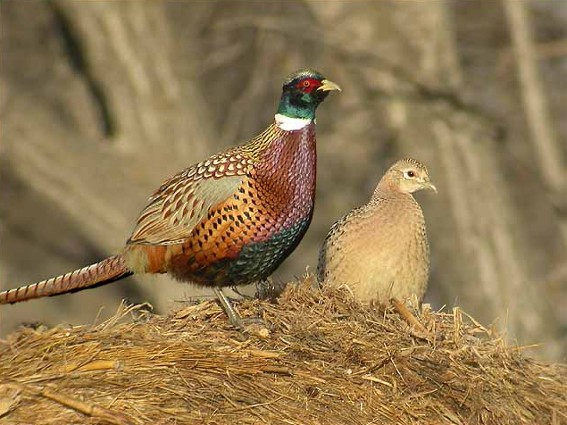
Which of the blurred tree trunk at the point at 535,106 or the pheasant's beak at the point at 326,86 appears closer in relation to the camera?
the pheasant's beak at the point at 326,86

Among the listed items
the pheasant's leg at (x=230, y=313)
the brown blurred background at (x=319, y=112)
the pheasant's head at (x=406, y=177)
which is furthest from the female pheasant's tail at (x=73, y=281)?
the brown blurred background at (x=319, y=112)

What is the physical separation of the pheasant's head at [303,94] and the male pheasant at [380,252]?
122 centimetres

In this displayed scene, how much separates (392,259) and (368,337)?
1.52m

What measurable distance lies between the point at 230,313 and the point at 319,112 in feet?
34.4

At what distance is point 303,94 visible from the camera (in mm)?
7109

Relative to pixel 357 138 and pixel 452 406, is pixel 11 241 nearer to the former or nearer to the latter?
pixel 357 138

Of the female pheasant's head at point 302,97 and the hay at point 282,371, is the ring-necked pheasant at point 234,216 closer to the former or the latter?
the female pheasant's head at point 302,97

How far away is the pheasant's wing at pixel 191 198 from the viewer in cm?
689

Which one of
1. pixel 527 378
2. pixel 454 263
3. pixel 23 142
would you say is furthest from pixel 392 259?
pixel 454 263

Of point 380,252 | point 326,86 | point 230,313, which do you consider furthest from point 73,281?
point 380,252

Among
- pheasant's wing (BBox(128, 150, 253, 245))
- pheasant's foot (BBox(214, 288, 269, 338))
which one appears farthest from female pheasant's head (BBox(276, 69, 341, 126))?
pheasant's foot (BBox(214, 288, 269, 338))

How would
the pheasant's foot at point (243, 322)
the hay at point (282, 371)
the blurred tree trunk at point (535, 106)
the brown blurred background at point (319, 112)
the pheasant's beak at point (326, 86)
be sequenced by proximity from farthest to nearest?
the blurred tree trunk at point (535, 106) → the brown blurred background at point (319, 112) → the pheasant's beak at point (326, 86) → the pheasant's foot at point (243, 322) → the hay at point (282, 371)

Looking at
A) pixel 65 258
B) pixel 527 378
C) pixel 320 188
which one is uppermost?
pixel 527 378

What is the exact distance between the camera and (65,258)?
63.7 feet
